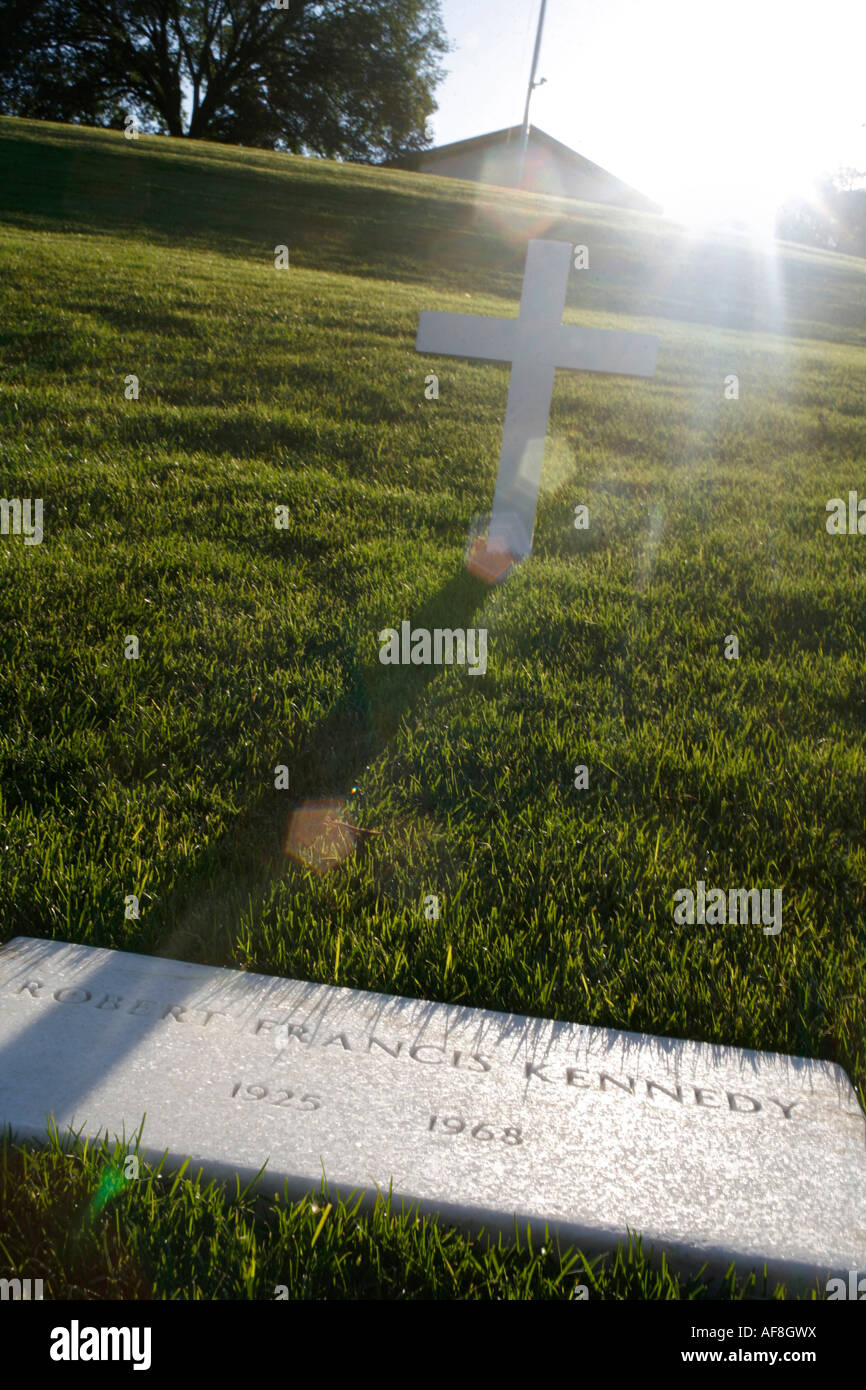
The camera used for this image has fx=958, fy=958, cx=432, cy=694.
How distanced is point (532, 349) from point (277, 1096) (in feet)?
13.0

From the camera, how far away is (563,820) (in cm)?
306

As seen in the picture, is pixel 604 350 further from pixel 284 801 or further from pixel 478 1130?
pixel 478 1130

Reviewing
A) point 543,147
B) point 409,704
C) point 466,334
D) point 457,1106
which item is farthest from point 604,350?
point 543,147

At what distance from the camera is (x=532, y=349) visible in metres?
4.89

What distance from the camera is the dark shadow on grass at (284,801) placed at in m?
2.57

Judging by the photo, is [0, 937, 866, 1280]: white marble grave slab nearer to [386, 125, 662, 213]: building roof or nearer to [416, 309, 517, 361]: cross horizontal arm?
[416, 309, 517, 361]: cross horizontal arm

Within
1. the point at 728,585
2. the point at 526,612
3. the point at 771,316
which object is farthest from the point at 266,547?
the point at 771,316

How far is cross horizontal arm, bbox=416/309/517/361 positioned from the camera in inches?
193

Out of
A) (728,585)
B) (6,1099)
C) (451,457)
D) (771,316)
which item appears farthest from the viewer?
(771,316)

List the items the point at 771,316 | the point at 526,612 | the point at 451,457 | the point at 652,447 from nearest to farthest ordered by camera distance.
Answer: the point at 526,612 → the point at 451,457 → the point at 652,447 → the point at 771,316

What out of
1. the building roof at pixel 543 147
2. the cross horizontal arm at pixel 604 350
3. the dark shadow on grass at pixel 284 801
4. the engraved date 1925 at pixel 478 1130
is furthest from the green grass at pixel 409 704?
the building roof at pixel 543 147

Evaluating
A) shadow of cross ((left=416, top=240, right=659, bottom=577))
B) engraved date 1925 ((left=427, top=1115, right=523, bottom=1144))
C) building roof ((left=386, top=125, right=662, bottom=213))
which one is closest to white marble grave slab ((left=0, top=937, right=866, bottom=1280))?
engraved date 1925 ((left=427, top=1115, right=523, bottom=1144))

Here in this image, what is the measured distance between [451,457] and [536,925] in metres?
4.75

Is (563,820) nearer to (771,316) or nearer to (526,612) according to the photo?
(526,612)
